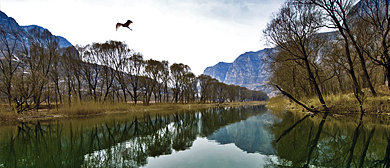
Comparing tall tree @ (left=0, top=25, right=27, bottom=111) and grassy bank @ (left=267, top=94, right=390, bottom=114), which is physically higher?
tall tree @ (left=0, top=25, right=27, bottom=111)

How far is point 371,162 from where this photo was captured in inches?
130

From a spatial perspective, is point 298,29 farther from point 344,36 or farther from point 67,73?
point 67,73

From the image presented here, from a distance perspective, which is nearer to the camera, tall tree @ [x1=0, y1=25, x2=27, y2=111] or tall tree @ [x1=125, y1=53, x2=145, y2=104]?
tall tree @ [x1=0, y1=25, x2=27, y2=111]

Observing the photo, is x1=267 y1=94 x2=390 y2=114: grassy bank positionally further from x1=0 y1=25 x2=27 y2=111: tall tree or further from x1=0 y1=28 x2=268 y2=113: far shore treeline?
x1=0 y1=25 x2=27 y2=111: tall tree

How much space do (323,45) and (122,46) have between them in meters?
28.2

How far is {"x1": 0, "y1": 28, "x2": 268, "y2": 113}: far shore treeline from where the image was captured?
16469mm

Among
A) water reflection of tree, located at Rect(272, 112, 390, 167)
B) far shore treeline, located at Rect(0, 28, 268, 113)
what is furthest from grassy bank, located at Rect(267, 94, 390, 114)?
far shore treeline, located at Rect(0, 28, 268, 113)

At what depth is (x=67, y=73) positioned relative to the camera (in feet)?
93.5

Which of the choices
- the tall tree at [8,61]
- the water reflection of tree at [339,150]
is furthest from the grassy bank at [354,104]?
the tall tree at [8,61]

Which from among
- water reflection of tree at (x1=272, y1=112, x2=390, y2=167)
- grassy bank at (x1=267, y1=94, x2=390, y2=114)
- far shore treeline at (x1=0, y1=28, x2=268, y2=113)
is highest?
far shore treeline at (x1=0, y1=28, x2=268, y2=113)

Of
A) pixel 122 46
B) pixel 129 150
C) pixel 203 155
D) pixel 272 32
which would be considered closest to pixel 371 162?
pixel 203 155

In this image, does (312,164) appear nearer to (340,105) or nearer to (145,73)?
(340,105)

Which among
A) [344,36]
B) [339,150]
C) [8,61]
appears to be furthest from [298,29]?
[8,61]

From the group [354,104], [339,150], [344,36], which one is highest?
[344,36]
